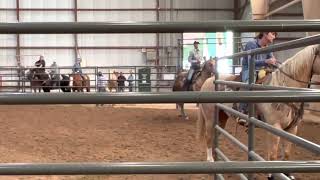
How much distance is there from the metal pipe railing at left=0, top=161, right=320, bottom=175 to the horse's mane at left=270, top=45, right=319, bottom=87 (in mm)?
3524

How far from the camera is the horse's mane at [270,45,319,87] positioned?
4633 millimetres

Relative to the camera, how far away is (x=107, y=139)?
699 cm

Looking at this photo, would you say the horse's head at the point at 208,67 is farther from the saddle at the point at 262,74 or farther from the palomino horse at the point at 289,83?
the palomino horse at the point at 289,83

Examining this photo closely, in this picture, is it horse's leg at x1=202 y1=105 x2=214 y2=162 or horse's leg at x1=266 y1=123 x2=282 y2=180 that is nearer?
horse's leg at x1=266 y1=123 x2=282 y2=180

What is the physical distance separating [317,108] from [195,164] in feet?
32.0

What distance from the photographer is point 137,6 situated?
75.3ft

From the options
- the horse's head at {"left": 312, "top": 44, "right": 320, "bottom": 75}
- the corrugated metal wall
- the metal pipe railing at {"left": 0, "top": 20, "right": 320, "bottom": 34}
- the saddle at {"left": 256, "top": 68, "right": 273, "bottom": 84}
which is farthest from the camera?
the corrugated metal wall

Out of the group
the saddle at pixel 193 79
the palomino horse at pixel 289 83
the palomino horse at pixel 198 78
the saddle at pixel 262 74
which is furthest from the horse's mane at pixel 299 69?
the saddle at pixel 193 79

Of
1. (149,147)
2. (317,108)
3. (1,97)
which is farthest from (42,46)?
(1,97)

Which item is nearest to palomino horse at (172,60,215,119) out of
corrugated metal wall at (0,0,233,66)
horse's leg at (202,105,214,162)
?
horse's leg at (202,105,214,162)

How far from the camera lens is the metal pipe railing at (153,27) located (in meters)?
1.26

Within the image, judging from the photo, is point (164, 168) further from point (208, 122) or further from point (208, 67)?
point (208, 67)

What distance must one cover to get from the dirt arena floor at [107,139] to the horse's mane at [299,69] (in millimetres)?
1093

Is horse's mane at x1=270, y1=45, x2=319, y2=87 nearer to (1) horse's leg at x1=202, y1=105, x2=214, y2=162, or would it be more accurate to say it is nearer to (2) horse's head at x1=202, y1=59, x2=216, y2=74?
(1) horse's leg at x1=202, y1=105, x2=214, y2=162
